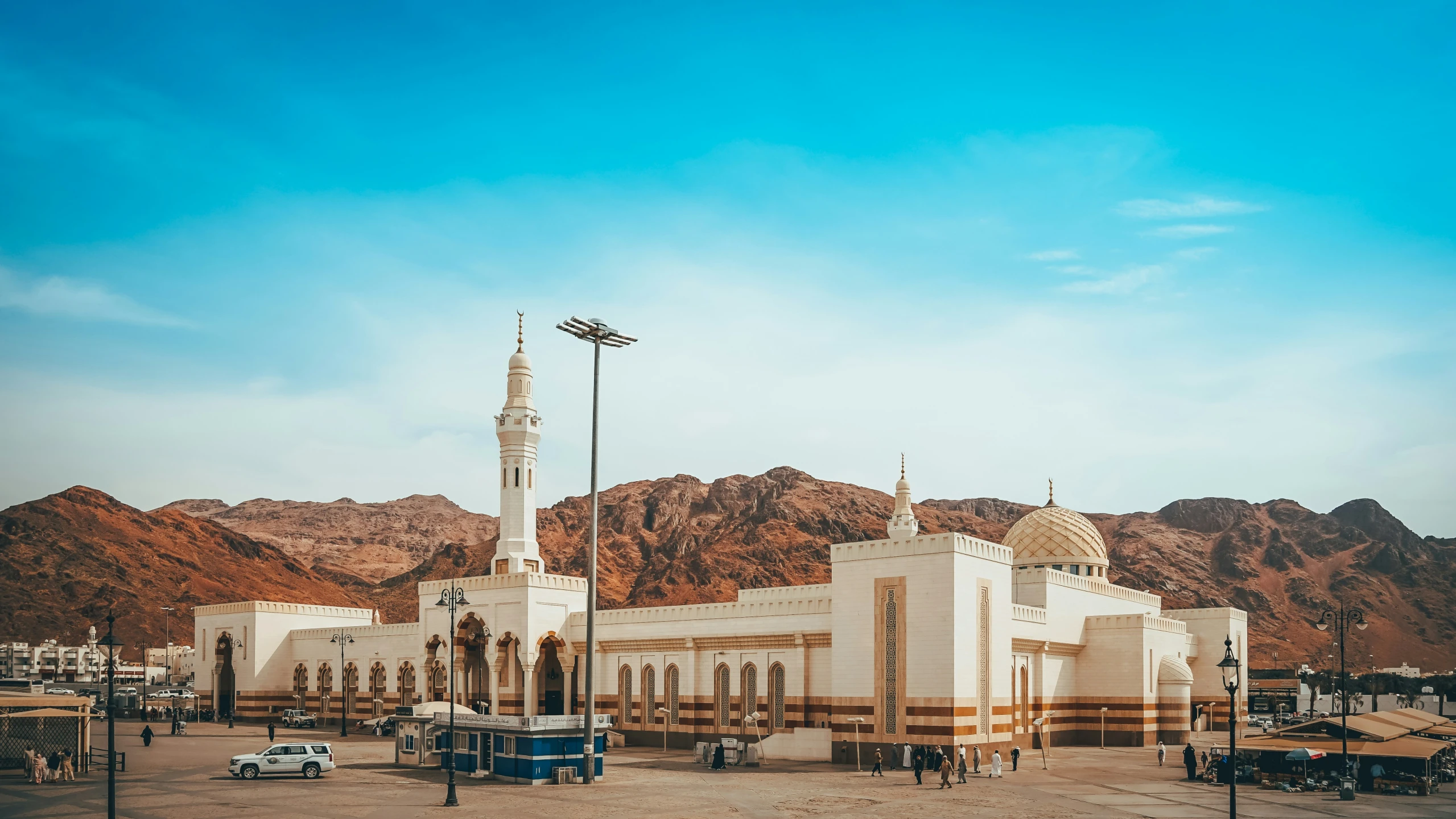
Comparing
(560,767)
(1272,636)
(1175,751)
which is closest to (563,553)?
(1272,636)

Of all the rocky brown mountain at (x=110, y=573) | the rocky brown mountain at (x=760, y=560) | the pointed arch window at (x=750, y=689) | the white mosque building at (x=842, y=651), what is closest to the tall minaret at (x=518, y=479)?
the white mosque building at (x=842, y=651)

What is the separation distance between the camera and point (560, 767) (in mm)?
34750

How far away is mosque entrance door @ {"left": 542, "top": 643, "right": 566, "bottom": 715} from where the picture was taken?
5716 cm

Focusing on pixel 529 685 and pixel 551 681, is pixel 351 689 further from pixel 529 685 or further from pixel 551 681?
pixel 529 685

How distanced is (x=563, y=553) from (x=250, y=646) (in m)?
79.2

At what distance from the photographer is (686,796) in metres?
31.3

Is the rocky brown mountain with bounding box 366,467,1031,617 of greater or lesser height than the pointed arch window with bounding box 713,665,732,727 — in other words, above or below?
above

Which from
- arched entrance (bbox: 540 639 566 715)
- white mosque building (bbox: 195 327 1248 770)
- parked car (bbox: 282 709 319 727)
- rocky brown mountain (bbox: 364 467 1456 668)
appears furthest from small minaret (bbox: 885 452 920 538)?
rocky brown mountain (bbox: 364 467 1456 668)

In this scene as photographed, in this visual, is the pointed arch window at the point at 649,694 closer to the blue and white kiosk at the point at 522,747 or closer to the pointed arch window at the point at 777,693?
the pointed arch window at the point at 777,693

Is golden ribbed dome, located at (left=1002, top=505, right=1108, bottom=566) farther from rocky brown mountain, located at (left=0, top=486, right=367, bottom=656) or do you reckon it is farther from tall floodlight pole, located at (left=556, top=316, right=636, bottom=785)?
rocky brown mountain, located at (left=0, top=486, right=367, bottom=656)

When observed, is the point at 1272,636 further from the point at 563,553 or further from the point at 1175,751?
the point at 1175,751

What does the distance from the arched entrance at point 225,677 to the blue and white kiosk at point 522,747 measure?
44166 millimetres

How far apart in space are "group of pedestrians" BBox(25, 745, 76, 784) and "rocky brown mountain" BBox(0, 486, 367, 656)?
97.5 metres

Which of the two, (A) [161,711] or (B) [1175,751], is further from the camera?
(A) [161,711]
